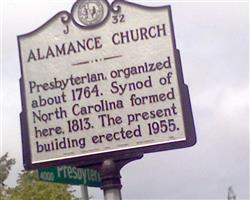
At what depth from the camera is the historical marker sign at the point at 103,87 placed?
6.98m

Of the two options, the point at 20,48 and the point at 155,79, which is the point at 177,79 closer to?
the point at 155,79

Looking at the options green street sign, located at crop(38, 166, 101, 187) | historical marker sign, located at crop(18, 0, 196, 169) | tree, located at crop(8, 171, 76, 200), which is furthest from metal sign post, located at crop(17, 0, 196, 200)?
tree, located at crop(8, 171, 76, 200)

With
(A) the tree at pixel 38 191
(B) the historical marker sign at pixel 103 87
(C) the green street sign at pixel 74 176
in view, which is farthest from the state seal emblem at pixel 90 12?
(A) the tree at pixel 38 191

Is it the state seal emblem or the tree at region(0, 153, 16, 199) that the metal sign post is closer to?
the state seal emblem

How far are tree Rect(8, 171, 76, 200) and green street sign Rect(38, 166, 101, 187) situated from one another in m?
13.8

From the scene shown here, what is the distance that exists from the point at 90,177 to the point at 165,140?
4.04ft

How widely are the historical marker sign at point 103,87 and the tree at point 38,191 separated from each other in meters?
14.3

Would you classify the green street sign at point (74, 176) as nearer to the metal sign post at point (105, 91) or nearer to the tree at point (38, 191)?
the metal sign post at point (105, 91)

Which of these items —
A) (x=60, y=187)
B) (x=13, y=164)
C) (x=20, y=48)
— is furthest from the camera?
(x=13, y=164)

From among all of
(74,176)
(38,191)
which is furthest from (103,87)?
(38,191)

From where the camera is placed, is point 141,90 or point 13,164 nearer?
point 141,90

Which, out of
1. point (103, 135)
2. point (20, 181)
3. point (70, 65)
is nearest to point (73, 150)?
point (103, 135)

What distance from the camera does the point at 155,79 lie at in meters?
7.05

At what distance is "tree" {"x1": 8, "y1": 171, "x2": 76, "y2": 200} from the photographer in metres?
21.7
